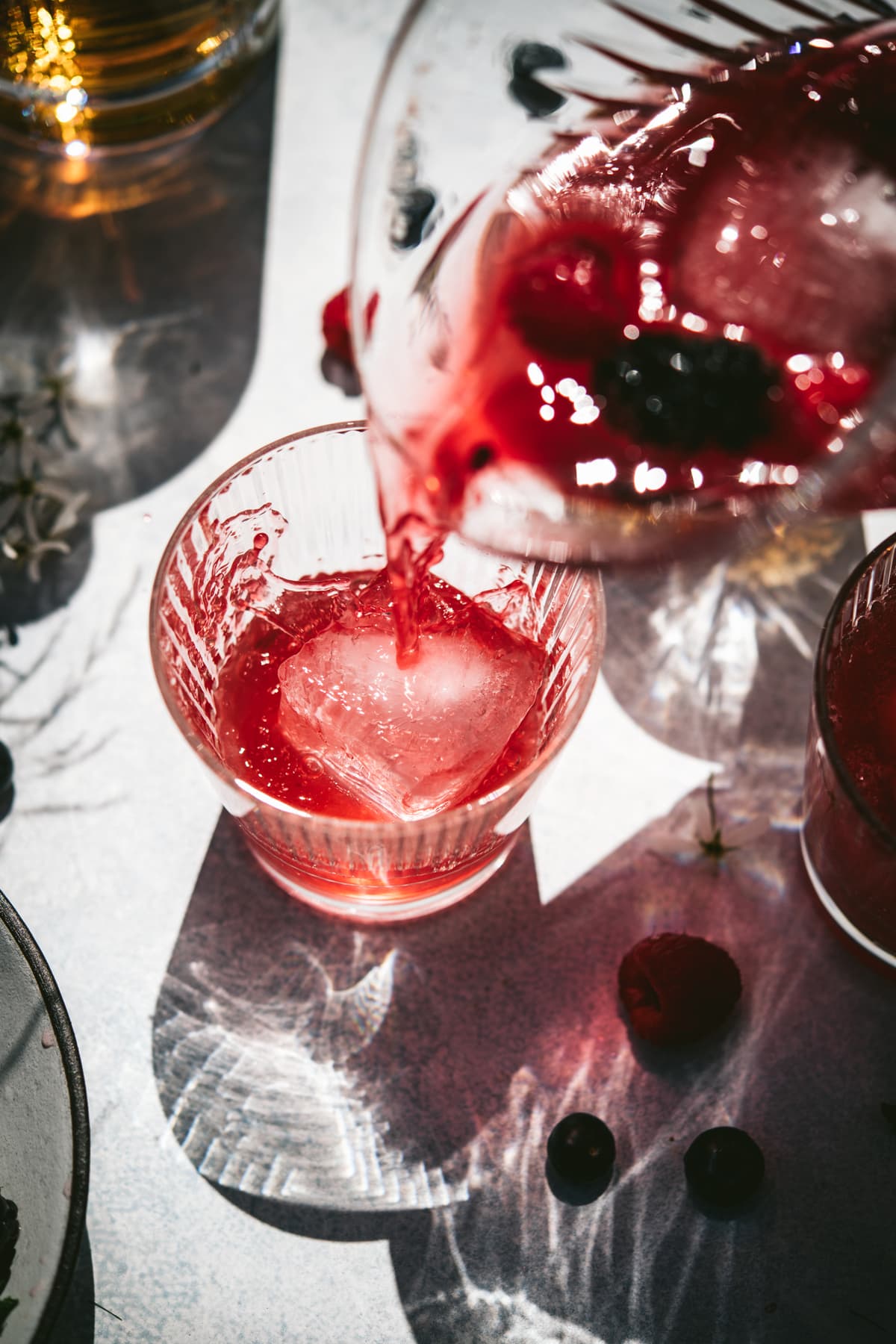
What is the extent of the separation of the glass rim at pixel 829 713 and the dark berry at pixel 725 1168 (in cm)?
30

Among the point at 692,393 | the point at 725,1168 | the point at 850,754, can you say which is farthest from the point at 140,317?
the point at 725,1168

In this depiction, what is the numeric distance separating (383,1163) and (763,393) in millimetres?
720

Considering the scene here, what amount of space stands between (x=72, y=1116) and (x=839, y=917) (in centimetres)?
70

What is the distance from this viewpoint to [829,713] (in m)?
1.02

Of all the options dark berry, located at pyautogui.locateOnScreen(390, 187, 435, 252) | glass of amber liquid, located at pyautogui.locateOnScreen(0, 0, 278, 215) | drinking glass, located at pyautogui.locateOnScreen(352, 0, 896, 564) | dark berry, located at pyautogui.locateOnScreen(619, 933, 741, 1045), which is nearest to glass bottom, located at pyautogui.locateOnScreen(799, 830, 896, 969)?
dark berry, located at pyautogui.locateOnScreen(619, 933, 741, 1045)

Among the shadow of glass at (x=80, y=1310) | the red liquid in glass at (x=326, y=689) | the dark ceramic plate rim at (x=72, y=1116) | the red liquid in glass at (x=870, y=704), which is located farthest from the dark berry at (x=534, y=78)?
the shadow of glass at (x=80, y=1310)

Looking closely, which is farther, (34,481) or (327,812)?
(34,481)

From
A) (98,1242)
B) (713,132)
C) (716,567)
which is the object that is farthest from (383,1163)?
(713,132)

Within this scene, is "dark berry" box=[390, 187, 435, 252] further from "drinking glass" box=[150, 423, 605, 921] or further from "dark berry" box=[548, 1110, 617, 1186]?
"dark berry" box=[548, 1110, 617, 1186]

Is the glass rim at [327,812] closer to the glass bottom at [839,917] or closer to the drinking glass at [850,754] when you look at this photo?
the drinking glass at [850,754]

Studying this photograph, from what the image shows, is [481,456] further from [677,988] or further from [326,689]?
[677,988]

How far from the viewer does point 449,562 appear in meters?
1.21

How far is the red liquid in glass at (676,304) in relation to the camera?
2.78 ft

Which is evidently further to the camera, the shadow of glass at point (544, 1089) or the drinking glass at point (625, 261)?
the shadow of glass at point (544, 1089)
